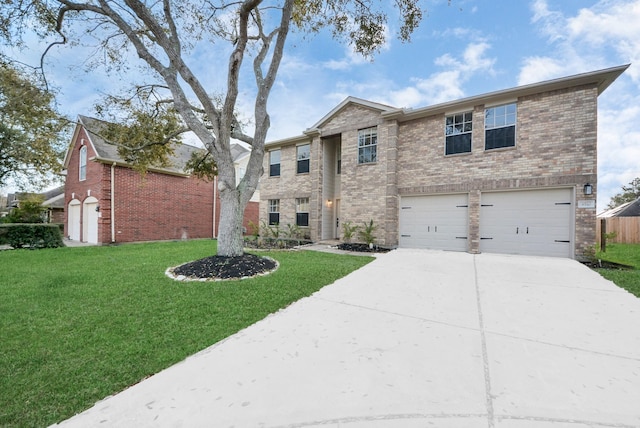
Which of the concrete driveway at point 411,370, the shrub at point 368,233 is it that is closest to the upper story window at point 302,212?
the shrub at point 368,233

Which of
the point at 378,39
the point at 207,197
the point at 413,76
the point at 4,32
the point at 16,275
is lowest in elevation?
the point at 16,275

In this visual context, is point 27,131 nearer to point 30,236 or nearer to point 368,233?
point 30,236

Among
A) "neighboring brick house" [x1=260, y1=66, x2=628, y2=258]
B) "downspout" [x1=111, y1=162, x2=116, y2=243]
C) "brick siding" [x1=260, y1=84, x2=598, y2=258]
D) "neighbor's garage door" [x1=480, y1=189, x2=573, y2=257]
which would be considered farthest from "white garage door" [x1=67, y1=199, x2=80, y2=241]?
"neighbor's garage door" [x1=480, y1=189, x2=573, y2=257]

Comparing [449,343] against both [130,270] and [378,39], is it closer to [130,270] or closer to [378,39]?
[130,270]

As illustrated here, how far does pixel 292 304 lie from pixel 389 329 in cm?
162

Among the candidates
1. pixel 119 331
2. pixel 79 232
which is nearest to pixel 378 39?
pixel 119 331

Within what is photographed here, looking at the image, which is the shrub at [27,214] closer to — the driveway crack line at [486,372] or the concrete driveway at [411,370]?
the concrete driveway at [411,370]

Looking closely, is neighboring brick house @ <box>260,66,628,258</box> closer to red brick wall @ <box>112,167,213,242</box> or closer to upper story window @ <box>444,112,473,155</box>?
upper story window @ <box>444,112,473,155</box>

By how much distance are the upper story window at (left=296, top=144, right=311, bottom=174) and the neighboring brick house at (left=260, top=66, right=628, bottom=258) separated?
1.11 ft

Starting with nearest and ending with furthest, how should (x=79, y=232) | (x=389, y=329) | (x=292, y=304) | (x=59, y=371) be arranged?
(x=59, y=371) < (x=389, y=329) < (x=292, y=304) < (x=79, y=232)

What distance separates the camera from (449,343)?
9.49 ft

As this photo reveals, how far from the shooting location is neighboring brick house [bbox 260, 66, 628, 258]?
25.2 ft

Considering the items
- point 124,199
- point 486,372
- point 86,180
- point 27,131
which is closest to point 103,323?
point 486,372

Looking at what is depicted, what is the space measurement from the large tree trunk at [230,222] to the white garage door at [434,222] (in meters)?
6.63
